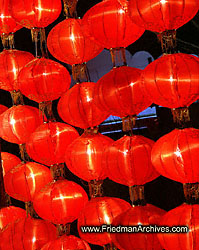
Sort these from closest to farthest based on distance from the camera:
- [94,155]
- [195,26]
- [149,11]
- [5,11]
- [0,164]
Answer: [149,11] → [94,155] → [5,11] → [0,164] → [195,26]

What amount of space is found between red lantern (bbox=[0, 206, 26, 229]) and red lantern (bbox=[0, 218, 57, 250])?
127 mm

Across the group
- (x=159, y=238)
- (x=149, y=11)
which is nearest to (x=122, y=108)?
(x=149, y=11)

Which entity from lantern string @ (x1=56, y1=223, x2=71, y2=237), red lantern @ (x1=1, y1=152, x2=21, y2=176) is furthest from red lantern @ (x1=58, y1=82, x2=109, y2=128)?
red lantern @ (x1=1, y1=152, x2=21, y2=176)

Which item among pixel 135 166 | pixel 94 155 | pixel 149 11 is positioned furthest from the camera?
pixel 94 155

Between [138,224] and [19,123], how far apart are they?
Result: 65cm

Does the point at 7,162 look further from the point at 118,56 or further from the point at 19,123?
the point at 118,56

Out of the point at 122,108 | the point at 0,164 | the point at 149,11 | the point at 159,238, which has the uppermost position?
the point at 149,11

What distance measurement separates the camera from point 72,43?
1.33 meters

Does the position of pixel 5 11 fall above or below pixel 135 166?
above

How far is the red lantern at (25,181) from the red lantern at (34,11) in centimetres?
57

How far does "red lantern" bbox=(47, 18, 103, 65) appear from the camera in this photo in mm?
1333

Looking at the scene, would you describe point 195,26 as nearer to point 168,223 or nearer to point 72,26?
point 72,26

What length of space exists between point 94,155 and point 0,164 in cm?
54

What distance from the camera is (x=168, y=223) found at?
1.10 metres
